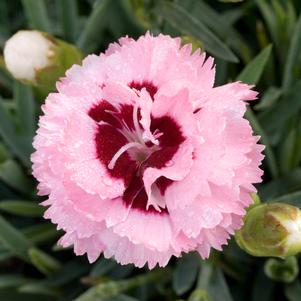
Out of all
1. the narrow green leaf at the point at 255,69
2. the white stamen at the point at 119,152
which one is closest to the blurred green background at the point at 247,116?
the narrow green leaf at the point at 255,69

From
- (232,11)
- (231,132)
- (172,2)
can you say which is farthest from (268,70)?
(231,132)

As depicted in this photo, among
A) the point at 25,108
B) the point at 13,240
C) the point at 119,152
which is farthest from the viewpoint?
the point at 25,108

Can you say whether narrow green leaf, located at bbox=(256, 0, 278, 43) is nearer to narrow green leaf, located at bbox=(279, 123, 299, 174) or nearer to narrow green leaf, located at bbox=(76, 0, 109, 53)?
narrow green leaf, located at bbox=(279, 123, 299, 174)

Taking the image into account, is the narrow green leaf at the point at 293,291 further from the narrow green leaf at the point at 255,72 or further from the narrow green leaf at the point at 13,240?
the narrow green leaf at the point at 13,240

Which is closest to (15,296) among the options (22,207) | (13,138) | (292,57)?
(22,207)

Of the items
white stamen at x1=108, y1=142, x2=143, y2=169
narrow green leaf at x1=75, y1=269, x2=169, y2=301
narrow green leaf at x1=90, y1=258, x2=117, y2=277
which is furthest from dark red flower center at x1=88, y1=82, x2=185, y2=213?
narrow green leaf at x1=90, y1=258, x2=117, y2=277

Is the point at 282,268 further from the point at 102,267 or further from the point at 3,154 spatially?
the point at 3,154

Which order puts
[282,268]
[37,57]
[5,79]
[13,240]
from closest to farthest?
[37,57] < [282,268] < [13,240] < [5,79]

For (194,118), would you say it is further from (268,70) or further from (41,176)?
(268,70)
